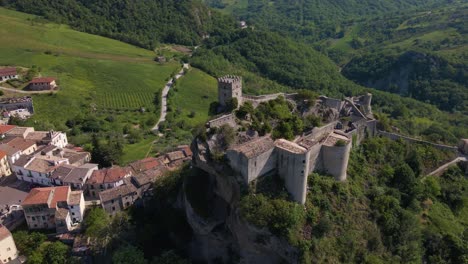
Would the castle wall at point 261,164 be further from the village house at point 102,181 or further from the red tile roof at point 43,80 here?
the red tile roof at point 43,80

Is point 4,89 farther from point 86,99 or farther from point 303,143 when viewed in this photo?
point 303,143

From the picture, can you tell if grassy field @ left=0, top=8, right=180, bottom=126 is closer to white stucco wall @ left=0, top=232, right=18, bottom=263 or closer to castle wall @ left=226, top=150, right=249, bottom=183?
white stucco wall @ left=0, top=232, right=18, bottom=263

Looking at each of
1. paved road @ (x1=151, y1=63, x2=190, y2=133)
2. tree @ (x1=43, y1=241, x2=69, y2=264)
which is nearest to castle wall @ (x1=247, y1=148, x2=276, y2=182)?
tree @ (x1=43, y1=241, x2=69, y2=264)

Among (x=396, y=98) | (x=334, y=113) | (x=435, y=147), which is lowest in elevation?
(x=396, y=98)

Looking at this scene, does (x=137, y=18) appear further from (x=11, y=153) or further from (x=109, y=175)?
(x=109, y=175)

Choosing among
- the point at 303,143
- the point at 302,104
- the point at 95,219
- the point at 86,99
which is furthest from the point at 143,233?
the point at 86,99

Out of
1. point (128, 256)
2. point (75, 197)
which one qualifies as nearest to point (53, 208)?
point (75, 197)
